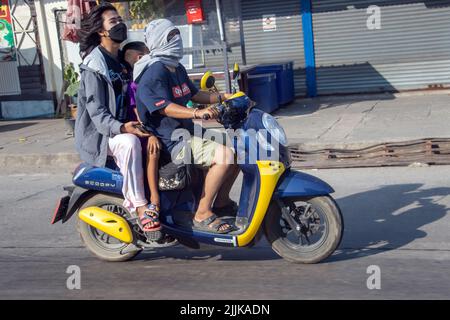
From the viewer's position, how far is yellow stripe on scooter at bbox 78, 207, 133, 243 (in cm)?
581

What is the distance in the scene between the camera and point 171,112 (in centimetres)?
554

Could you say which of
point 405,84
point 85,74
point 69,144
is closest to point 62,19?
point 69,144

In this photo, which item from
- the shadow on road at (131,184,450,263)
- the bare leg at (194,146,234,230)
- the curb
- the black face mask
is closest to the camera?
the bare leg at (194,146,234,230)

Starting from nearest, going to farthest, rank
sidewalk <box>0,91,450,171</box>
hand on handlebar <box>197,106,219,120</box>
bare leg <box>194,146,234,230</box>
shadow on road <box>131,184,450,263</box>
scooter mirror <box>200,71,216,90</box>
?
hand on handlebar <box>197,106,219,120</box>
bare leg <box>194,146,234,230</box>
scooter mirror <box>200,71,216,90</box>
shadow on road <box>131,184,450,263</box>
sidewalk <box>0,91,450,171</box>

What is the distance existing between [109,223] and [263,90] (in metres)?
8.55

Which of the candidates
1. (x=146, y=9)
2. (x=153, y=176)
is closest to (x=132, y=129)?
(x=153, y=176)

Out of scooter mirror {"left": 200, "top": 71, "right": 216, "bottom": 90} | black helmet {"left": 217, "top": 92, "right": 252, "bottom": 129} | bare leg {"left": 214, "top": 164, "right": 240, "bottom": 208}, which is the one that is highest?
scooter mirror {"left": 200, "top": 71, "right": 216, "bottom": 90}

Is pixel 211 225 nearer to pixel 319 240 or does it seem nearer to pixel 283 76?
pixel 319 240

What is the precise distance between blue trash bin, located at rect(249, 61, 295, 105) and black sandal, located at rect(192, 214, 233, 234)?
8.67 metres

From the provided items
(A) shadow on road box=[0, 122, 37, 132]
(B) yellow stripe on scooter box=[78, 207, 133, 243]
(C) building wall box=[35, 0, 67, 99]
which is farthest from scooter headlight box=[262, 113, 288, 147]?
(C) building wall box=[35, 0, 67, 99]

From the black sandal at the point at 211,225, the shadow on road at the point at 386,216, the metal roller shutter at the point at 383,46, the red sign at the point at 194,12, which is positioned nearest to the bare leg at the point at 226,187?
the black sandal at the point at 211,225

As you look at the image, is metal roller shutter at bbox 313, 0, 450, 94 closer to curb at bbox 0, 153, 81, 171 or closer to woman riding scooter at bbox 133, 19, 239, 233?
curb at bbox 0, 153, 81, 171

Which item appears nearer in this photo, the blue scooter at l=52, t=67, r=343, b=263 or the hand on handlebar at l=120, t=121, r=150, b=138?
the blue scooter at l=52, t=67, r=343, b=263

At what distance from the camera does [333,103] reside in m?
15.4
